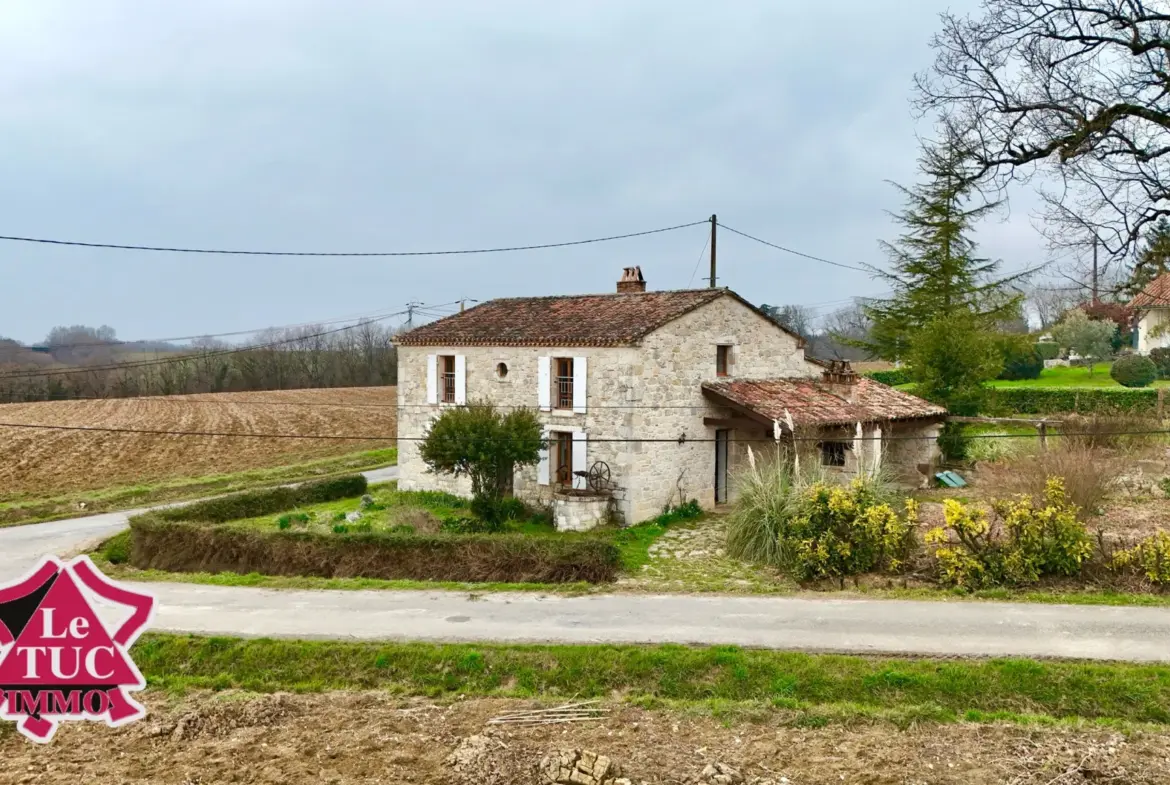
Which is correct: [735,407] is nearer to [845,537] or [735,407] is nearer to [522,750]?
[845,537]

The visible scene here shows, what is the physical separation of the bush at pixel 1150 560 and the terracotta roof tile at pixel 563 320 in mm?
9635

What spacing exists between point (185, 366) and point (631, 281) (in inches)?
1768

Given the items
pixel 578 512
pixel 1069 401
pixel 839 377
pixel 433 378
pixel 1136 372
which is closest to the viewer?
pixel 578 512

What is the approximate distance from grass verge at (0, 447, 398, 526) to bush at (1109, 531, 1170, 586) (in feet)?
77.4

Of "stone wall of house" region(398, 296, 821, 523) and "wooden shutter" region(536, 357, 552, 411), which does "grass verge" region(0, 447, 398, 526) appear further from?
"wooden shutter" region(536, 357, 552, 411)

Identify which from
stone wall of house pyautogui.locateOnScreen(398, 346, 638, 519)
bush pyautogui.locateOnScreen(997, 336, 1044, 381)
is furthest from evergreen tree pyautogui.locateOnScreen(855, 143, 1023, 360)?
stone wall of house pyautogui.locateOnScreen(398, 346, 638, 519)

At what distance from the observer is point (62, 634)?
6648 mm

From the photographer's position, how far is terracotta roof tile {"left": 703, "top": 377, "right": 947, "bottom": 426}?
19.3 meters

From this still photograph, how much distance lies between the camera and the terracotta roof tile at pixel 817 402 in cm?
1935

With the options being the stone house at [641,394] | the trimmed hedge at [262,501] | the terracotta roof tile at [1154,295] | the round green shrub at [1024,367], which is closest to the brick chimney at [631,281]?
the stone house at [641,394]

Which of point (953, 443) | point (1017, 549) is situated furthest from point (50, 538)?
point (953, 443)

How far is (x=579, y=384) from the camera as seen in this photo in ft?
63.2

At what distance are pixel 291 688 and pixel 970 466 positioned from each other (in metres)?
20.2

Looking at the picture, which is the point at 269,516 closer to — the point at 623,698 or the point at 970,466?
the point at 623,698
